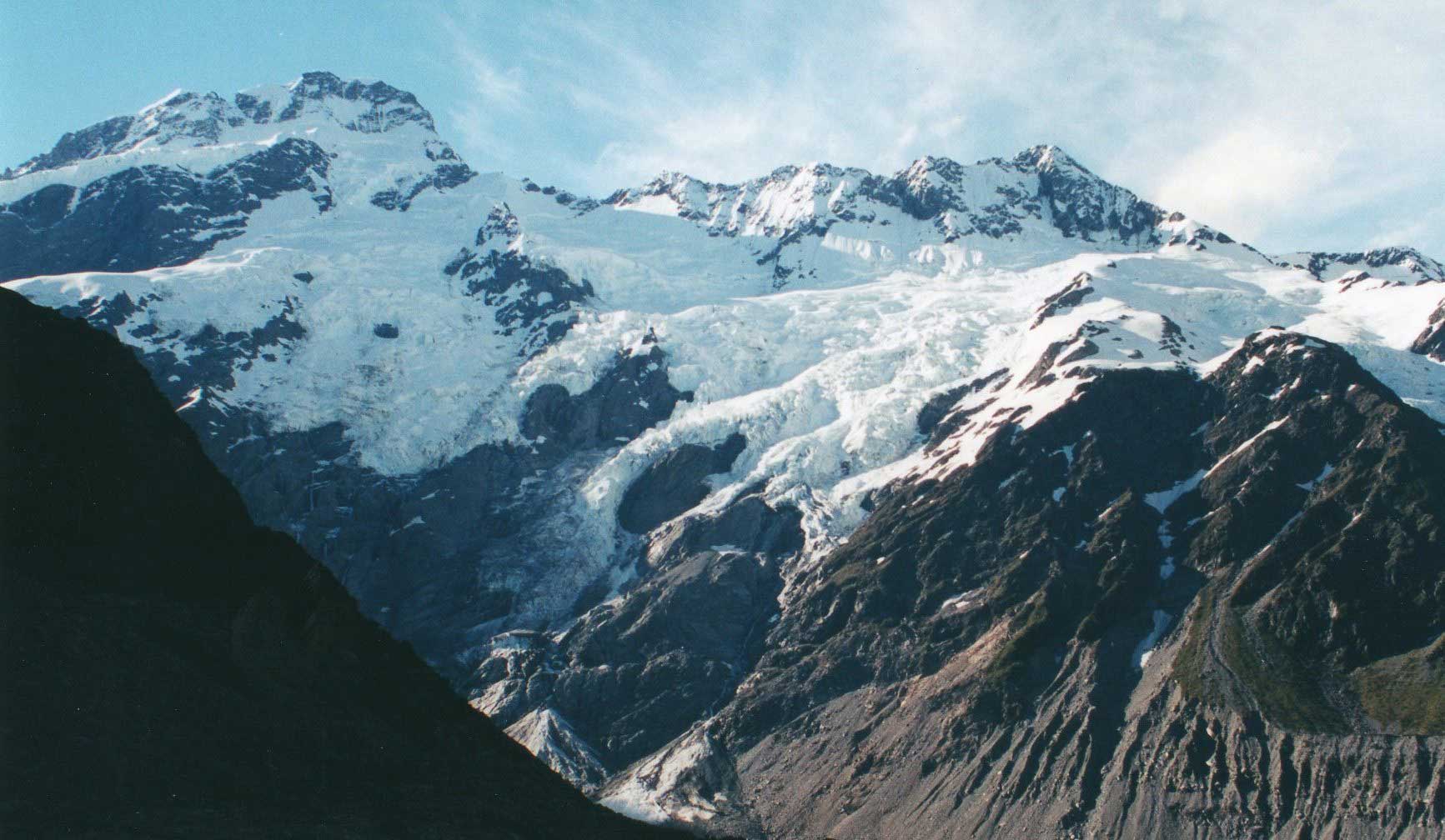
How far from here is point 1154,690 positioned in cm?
18600

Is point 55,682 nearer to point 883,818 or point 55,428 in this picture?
point 55,428

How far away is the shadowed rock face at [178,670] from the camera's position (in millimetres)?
54781

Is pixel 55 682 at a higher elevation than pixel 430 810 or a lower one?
higher

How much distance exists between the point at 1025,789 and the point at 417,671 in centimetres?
11897

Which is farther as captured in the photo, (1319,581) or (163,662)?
(1319,581)

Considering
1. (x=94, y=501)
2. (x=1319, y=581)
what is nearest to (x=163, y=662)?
(x=94, y=501)

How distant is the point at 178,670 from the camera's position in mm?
63062

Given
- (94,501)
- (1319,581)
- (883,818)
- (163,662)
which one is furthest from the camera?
(1319,581)

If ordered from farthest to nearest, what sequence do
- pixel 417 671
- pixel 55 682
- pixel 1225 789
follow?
pixel 1225 789, pixel 417 671, pixel 55 682

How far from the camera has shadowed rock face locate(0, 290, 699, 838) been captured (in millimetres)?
54781

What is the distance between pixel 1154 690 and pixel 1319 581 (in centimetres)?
3286

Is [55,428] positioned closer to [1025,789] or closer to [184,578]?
[184,578]

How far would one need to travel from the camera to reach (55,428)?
7219 cm

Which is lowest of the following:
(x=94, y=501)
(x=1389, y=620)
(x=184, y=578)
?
(x=1389, y=620)
